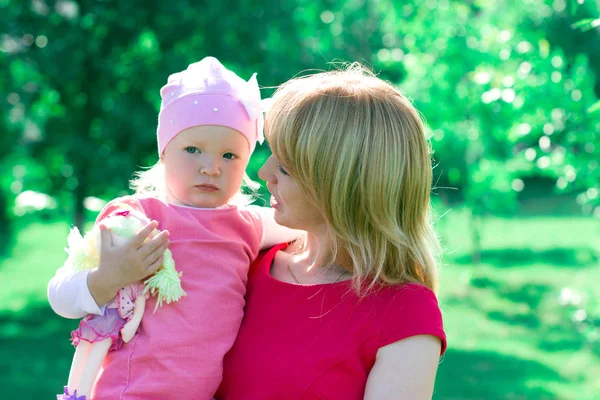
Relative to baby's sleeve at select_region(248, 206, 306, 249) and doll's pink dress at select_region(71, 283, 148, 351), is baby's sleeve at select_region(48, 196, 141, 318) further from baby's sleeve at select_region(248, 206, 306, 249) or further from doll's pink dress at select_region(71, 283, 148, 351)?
baby's sleeve at select_region(248, 206, 306, 249)

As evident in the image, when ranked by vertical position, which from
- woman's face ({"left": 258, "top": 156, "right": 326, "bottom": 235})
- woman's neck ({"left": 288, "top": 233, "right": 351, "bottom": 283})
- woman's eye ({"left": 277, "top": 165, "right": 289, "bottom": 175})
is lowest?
woman's neck ({"left": 288, "top": 233, "right": 351, "bottom": 283})

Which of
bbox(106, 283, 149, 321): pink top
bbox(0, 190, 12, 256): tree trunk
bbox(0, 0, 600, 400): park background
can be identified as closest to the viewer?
bbox(106, 283, 149, 321): pink top

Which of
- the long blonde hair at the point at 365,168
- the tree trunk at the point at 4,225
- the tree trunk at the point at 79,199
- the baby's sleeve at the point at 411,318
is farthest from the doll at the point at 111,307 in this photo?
the tree trunk at the point at 4,225

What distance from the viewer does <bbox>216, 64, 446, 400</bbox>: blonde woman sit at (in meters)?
1.86

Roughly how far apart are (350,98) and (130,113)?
4.97m

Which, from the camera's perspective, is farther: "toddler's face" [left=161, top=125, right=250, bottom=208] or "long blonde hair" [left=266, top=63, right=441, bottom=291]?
"toddler's face" [left=161, top=125, right=250, bottom=208]

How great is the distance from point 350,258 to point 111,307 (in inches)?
24.3

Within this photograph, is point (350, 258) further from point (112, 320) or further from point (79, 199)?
point (79, 199)

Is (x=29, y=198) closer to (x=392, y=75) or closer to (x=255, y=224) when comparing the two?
(x=392, y=75)

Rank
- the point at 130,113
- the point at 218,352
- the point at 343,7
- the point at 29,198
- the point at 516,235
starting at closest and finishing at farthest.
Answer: the point at 218,352, the point at 130,113, the point at 343,7, the point at 29,198, the point at 516,235

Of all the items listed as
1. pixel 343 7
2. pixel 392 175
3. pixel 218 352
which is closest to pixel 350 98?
pixel 392 175

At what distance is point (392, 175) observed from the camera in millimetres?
1909

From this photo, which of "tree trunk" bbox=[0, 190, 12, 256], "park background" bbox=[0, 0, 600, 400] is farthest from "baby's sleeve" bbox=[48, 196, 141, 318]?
"tree trunk" bbox=[0, 190, 12, 256]

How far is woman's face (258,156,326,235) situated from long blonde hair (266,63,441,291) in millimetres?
30
